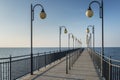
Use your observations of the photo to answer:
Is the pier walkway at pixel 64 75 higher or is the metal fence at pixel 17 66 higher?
the metal fence at pixel 17 66

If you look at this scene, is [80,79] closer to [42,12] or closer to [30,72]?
[30,72]

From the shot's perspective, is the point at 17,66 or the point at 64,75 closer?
the point at 17,66

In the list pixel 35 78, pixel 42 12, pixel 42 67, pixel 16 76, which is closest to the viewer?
pixel 16 76

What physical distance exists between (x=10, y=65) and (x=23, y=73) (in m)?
2.39

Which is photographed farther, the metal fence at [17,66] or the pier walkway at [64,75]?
the pier walkway at [64,75]

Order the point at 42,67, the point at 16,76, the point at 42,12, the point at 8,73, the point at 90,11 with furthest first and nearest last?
the point at 42,67 → the point at 42,12 → the point at 90,11 → the point at 16,76 → the point at 8,73

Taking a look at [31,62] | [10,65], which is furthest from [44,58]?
[10,65]

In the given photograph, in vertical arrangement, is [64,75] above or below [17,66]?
below

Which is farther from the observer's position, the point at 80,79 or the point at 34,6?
the point at 34,6

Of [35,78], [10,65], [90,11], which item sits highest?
[90,11]

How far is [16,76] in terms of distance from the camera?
39.7 ft

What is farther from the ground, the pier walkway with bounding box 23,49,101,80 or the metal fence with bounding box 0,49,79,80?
the metal fence with bounding box 0,49,79,80

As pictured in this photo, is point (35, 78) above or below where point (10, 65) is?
below

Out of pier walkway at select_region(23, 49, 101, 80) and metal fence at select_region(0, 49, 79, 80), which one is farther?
pier walkway at select_region(23, 49, 101, 80)
